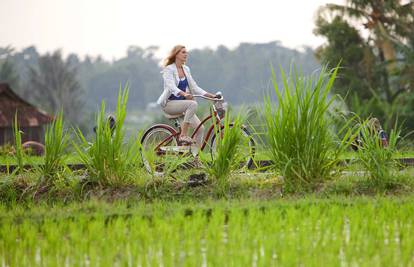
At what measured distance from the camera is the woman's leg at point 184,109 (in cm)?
1030

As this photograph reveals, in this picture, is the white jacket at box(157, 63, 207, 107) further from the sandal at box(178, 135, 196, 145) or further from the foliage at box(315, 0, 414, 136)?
the foliage at box(315, 0, 414, 136)

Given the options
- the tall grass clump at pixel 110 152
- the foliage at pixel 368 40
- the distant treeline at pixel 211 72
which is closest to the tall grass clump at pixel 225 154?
the tall grass clump at pixel 110 152

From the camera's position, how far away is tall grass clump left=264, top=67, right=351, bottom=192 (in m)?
8.61

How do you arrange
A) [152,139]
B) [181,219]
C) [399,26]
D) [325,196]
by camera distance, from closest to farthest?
[181,219] < [325,196] < [152,139] < [399,26]

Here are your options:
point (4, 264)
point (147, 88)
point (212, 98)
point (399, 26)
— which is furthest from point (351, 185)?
point (147, 88)

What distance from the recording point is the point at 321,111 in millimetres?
8672

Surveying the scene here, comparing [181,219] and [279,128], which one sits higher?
[279,128]

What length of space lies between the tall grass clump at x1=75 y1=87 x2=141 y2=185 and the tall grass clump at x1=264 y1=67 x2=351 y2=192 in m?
1.69

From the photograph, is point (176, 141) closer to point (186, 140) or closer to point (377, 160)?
point (186, 140)

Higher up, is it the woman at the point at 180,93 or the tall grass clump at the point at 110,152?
the woman at the point at 180,93

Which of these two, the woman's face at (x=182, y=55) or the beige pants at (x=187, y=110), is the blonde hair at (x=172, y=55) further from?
the beige pants at (x=187, y=110)

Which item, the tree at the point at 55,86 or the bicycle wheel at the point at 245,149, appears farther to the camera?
the tree at the point at 55,86

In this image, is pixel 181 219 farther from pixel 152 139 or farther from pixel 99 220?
pixel 152 139

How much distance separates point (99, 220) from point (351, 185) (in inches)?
122
